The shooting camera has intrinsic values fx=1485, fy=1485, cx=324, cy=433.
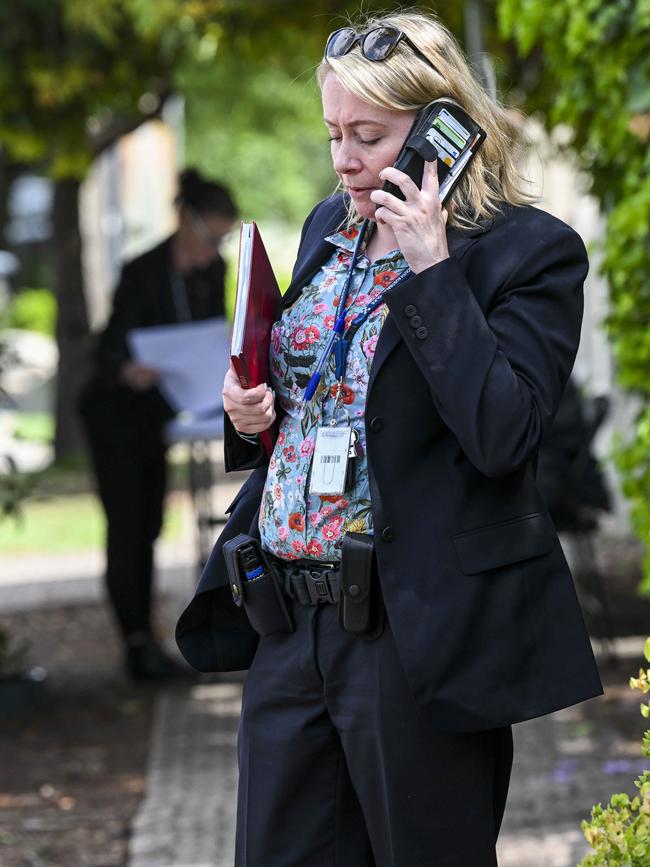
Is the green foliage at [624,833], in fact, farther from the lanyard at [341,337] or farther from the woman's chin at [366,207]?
the woman's chin at [366,207]

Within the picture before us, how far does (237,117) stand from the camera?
75.0ft

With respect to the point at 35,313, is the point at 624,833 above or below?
above

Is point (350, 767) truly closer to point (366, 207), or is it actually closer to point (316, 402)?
point (316, 402)

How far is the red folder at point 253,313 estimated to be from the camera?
2.54 m

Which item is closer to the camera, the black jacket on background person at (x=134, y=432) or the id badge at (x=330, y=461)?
the id badge at (x=330, y=461)

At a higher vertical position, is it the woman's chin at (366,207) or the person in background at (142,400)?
the woman's chin at (366,207)

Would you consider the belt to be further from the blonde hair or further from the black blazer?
the blonde hair

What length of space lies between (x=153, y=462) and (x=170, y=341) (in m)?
0.82

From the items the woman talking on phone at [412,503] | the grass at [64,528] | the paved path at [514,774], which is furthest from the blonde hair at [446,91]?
the grass at [64,528]

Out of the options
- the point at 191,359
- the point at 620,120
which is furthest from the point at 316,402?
the point at 191,359

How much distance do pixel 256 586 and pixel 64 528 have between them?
33.6 ft

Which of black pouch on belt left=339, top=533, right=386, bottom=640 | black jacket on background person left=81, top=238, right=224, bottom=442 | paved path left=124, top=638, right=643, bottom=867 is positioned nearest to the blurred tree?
paved path left=124, top=638, right=643, bottom=867

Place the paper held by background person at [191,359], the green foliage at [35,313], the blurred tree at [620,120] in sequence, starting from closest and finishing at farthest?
the blurred tree at [620,120]
the paper held by background person at [191,359]
the green foliage at [35,313]

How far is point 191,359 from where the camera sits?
635cm
